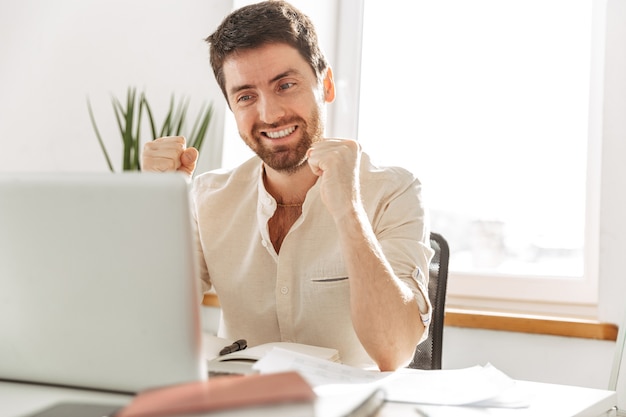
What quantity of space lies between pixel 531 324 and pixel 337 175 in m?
1.01

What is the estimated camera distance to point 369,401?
84cm

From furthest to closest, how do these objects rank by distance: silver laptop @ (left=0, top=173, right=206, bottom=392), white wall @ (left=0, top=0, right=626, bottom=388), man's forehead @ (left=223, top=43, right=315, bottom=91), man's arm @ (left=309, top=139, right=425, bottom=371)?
1. white wall @ (left=0, top=0, right=626, bottom=388)
2. man's forehead @ (left=223, top=43, right=315, bottom=91)
3. man's arm @ (left=309, top=139, right=425, bottom=371)
4. silver laptop @ (left=0, top=173, right=206, bottom=392)

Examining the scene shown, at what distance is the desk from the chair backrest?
446 mm

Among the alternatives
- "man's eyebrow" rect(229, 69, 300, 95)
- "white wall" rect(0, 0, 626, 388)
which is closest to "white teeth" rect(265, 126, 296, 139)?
"man's eyebrow" rect(229, 69, 300, 95)

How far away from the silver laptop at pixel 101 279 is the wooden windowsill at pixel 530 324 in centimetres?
159

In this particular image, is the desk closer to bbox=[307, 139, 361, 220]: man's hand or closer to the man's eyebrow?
bbox=[307, 139, 361, 220]: man's hand

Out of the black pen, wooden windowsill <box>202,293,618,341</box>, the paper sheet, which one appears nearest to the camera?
the paper sheet

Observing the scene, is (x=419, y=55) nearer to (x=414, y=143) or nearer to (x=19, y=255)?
(x=414, y=143)

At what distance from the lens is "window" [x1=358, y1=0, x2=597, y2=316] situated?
2.40 meters

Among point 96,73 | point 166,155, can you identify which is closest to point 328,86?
point 166,155

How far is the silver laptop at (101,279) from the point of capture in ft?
2.49

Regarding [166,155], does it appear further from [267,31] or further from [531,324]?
[531,324]

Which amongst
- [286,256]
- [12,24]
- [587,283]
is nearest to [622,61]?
[587,283]

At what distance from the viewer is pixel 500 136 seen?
253 cm
